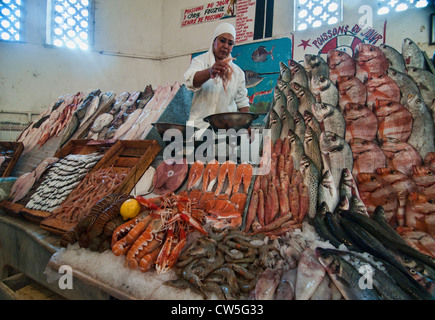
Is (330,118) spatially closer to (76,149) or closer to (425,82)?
(425,82)

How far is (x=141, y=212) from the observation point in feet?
7.75

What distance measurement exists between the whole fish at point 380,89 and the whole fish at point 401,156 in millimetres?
532

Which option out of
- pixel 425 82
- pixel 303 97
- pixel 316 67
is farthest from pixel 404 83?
pixel 303 97

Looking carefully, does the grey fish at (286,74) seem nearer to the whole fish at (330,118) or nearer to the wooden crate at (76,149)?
the whole fish at (330,118)

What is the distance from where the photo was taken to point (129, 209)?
2.29 meters

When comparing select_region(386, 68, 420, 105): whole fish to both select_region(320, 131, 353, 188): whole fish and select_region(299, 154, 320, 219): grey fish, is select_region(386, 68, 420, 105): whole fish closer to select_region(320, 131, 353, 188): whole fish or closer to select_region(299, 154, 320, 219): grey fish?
select_region(320, 131, 353, 188): whole fish

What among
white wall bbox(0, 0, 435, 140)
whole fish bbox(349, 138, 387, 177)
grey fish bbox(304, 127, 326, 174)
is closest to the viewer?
whole fish bbox(349, 138, 387, 177)

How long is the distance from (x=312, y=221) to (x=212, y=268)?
1.12 metres

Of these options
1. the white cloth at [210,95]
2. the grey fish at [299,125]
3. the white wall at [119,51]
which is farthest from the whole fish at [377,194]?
the white wall at [119,51]

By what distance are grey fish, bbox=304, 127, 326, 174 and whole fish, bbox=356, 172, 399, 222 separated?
419 millimetres

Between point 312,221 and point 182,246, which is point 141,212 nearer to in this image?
point 182,246

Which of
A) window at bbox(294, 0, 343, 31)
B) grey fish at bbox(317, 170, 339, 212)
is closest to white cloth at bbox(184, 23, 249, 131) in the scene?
grey fish at bbox(317, 170, 339, 212)

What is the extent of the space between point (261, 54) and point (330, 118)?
5.17 metres

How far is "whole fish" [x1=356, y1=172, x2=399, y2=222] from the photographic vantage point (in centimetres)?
223
